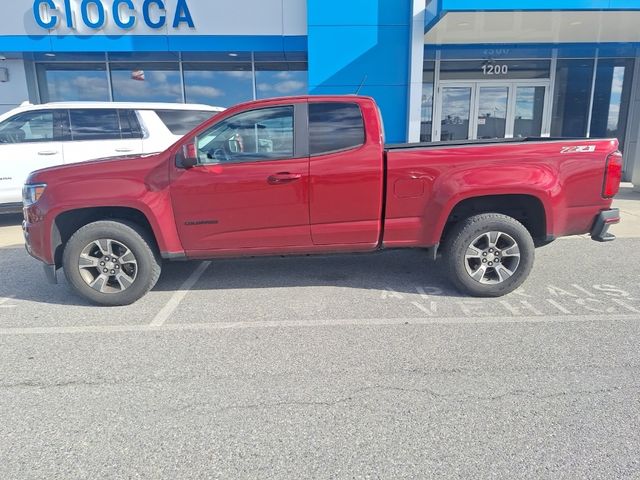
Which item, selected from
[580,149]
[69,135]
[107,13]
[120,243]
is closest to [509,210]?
[580,149]

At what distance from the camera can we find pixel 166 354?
3438mm

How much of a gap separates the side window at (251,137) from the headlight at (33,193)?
5.13 feet

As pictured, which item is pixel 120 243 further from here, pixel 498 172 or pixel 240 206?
pixel 498 172

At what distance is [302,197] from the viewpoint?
4289 millimetres

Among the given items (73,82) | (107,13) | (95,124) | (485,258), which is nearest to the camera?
(485,258)

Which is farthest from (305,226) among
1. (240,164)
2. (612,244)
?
(612,244)

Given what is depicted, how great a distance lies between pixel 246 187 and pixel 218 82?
945cm

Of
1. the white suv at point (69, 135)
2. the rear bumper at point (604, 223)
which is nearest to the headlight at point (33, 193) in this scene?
the white suv at point (69, 135)

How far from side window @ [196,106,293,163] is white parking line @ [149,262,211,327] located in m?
1.45

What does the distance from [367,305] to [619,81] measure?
13.1 metres

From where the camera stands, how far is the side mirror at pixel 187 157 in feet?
13.6

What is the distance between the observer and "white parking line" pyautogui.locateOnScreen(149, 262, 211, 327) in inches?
160

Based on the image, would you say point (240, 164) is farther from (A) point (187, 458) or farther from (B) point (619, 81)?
(B) point (619, 81)

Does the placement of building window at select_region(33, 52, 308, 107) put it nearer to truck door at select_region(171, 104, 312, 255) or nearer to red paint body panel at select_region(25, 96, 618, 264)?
truck door at select_region(171, 104, 312, 255)
